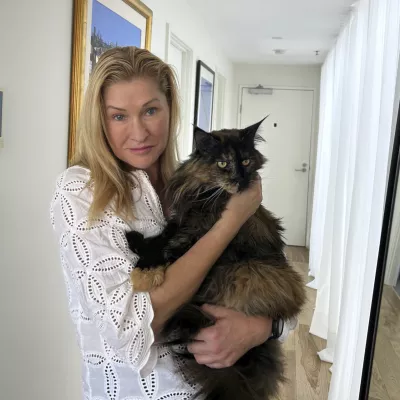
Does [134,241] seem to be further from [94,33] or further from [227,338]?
[94,33]

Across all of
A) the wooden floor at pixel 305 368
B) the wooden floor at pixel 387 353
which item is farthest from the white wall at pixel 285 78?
the wooden floor at pixel 387 353

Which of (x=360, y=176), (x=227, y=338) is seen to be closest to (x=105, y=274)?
(x=227, y=338)

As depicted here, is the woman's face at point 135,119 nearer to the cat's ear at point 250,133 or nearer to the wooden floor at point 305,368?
the cat's ear at point 250,133

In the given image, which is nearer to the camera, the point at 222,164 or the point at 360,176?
the point at 222,164

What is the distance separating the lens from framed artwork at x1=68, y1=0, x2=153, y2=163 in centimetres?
188

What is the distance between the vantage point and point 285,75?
698cm

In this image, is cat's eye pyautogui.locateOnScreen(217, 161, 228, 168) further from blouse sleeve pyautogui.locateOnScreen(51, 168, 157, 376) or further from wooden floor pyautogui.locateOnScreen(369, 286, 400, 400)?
wooden floor pyautogui.locateOnScreen(369, 286, 400, 400)

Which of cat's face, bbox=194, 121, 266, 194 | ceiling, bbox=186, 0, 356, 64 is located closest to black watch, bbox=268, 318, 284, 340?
cat's face, bbox=194, 121, 266, 194

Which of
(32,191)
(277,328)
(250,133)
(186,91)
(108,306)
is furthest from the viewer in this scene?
(186,91)

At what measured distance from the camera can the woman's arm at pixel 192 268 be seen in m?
0.97

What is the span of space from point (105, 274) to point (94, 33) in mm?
1487

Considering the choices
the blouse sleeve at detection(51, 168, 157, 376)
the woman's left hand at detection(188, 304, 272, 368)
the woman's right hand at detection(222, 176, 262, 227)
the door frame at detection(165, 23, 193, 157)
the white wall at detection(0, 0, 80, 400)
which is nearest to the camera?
the blouse sleeve at detection(51, 168, 157, 376)

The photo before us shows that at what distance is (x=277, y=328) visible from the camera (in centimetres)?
116

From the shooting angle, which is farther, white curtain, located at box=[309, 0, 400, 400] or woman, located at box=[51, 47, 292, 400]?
white curtain, located at box=[309, 0, 400, 400]
